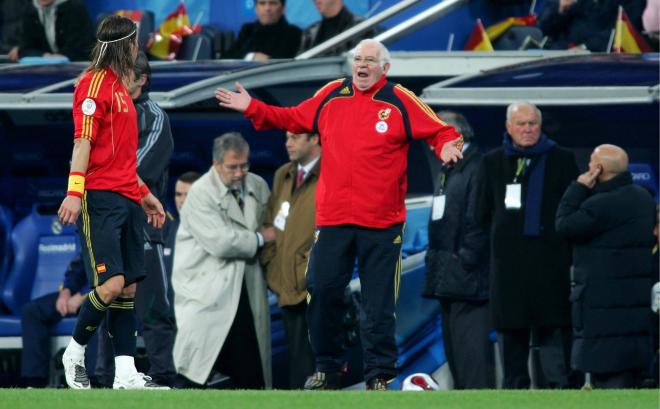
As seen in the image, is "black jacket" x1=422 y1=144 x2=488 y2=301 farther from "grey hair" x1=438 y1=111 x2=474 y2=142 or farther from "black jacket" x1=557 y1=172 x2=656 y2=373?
"black jacket" x1=557 y1=172 x2=656 y2=373

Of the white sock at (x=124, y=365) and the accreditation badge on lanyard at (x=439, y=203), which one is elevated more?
the accreditation badge on lanyard at (x=439, y=203)

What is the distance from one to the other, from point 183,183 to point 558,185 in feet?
9.78

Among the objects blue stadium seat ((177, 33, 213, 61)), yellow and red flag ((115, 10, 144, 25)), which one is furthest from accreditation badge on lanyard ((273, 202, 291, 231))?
yellow and red flag ((115, 10, 144, 25))

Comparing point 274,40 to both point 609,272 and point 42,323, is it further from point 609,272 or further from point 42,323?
point 609,272

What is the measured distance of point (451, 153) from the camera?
31.6 ft

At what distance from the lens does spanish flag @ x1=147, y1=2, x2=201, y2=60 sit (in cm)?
1578

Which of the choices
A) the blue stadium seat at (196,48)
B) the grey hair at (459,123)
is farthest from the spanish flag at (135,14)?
the grey hair at (459,123)

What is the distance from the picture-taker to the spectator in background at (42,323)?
42.7ft

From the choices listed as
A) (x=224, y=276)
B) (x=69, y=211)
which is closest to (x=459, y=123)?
(x=224, y=276)

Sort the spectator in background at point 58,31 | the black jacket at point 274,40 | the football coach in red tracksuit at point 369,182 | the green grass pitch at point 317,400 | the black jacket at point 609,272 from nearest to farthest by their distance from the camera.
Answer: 1. the green grass pitch at point 317,400
2. the football coach in red tracksuit at point 369,182
3. the black jacket at point 609,272
4. the black jacket at point 274,40
5. the spectator in background at point 58,31

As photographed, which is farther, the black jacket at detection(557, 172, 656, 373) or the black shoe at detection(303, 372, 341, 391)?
the black jacket at detection(557, 172, 656, 373)

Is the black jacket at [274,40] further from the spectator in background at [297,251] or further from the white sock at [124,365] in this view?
the white sock at [124,365]

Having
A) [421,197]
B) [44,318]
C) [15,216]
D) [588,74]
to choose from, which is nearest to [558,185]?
[588,74]

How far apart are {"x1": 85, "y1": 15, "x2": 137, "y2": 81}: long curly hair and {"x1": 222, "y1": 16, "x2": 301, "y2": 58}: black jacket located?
5722 mm
